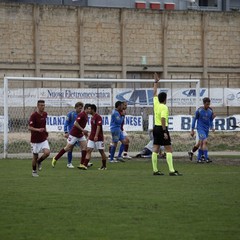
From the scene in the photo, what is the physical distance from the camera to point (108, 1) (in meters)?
60.5

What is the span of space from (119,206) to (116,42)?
4102cm

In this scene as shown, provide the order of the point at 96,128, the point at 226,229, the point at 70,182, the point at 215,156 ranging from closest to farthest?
1. the point at 226,229
2. the point at 70,182
3. the point at 96,128
4. the point at 215,156

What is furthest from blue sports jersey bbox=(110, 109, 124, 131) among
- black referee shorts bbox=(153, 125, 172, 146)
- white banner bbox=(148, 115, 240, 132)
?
black referee shorts bbox=(153, 125, 172, 146)

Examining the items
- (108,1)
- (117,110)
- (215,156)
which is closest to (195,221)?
(117,110)

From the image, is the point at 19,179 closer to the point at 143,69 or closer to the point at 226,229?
the point at 226,229

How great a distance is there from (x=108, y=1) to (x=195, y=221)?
157ft

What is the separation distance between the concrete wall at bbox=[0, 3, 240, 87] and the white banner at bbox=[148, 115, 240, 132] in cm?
1567

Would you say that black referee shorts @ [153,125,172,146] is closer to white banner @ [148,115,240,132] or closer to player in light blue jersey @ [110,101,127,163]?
player in light blue jersey @ [110,101,127,163]

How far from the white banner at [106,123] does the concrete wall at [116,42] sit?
1684 cm

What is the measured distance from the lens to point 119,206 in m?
A: 15.4

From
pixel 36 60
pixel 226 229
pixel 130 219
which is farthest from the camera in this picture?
pixel 36 60

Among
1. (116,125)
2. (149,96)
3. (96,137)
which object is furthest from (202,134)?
(149,96)

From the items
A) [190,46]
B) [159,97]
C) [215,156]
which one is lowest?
[215,156]

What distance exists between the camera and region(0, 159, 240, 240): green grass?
12531 mm
